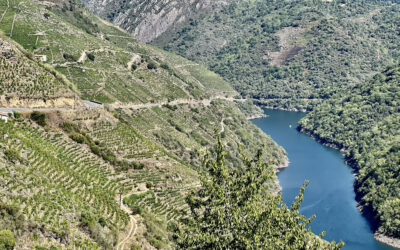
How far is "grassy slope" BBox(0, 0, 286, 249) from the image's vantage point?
1863 inches

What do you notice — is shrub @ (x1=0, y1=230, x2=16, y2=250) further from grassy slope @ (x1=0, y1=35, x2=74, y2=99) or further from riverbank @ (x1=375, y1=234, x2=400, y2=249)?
riverbank @ (x1=375, y1=234, x2=400, y2=249)

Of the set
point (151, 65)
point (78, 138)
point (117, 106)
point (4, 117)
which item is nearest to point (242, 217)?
point (4, 117)

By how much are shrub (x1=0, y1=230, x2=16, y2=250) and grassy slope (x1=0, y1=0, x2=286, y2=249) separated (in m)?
1.95

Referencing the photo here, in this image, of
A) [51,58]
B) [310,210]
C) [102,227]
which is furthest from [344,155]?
[102,227]

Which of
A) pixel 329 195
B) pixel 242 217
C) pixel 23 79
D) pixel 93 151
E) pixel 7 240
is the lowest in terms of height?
→ pixel 329 195

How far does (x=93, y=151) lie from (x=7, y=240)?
32.3m

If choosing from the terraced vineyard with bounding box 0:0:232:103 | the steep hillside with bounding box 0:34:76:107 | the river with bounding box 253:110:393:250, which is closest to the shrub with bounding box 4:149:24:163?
the steep hillside with bounding box 0:34:76:107

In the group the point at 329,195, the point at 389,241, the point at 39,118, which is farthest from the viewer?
the point at 329,195

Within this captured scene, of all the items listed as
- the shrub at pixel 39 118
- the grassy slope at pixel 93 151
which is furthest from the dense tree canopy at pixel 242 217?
the shrub at pixel 39 118

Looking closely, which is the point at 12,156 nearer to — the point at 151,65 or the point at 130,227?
the point at 130,227

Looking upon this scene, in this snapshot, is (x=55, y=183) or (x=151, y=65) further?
(x=151, y=65)

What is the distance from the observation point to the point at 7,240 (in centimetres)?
3759

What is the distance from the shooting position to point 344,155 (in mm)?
195500

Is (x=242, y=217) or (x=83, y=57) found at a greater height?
(x=242, y=217)
